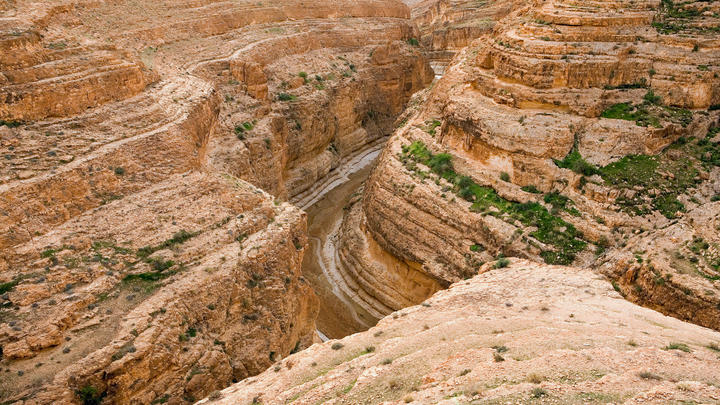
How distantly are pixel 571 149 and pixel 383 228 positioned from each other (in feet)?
32.6

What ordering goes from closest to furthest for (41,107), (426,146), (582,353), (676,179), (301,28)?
(582,353) → (41,107) → (676,179) → (426,146) → (301,28)

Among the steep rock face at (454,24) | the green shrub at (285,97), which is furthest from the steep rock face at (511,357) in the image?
the steep rock face at (454,24)

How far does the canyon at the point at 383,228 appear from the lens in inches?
474

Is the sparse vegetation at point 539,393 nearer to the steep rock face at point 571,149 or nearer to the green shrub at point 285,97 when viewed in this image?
the steep rock face at point 571,149

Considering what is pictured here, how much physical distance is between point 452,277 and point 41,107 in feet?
57.8

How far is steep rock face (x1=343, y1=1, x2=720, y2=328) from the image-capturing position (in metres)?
20.3

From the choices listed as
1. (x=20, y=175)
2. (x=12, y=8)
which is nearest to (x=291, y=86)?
(x=12, y=8)

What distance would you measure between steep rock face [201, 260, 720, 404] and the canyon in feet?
0.24

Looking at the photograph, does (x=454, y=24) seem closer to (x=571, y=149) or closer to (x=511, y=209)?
(x=571, y=149)

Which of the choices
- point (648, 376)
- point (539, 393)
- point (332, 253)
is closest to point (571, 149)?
Answer: point (648, 376)

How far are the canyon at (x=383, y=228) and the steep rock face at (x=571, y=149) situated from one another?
10cm

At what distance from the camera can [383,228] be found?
2641cm

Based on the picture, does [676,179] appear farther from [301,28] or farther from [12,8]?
[301,28]

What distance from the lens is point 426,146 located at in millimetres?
27094
